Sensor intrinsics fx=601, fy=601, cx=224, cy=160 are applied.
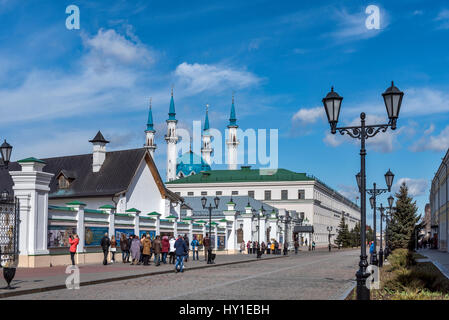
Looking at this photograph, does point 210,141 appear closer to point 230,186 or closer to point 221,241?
point 230,186

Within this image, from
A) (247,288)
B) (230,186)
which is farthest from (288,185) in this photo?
(247,288)

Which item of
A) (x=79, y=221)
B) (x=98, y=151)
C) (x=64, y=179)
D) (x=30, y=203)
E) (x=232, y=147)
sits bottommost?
(x=79, y=221)

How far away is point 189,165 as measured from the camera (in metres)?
126

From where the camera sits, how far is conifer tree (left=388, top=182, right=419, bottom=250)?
2237 inches

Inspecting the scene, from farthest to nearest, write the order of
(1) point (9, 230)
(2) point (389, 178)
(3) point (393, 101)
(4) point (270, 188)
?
(4) point (270, 188), (2) point (389, 178), (1) point (9, 230), (3) point (393, 101)

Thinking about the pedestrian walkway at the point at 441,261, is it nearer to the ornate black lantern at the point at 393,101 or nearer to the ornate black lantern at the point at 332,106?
the ornate black lantern at the point at 393,101

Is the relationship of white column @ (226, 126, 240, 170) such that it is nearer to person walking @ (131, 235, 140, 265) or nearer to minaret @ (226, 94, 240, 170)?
minaret @ (226, 94, 240, 170)

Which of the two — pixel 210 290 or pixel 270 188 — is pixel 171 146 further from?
pixel 210 290

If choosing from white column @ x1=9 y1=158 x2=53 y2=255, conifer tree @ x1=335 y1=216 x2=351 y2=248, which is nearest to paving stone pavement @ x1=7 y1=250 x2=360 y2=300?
white column @ x1=9 y1=158 x2=53 y2=255

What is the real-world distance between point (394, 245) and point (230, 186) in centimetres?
5161

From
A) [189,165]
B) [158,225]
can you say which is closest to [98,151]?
[158,225]

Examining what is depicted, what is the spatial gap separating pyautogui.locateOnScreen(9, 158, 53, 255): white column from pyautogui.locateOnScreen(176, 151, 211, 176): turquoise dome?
3894 inches

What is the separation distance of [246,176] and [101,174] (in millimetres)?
62070

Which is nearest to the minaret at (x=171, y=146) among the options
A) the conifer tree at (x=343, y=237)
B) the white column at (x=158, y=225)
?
the conifer tree at (x=343, y=237)
